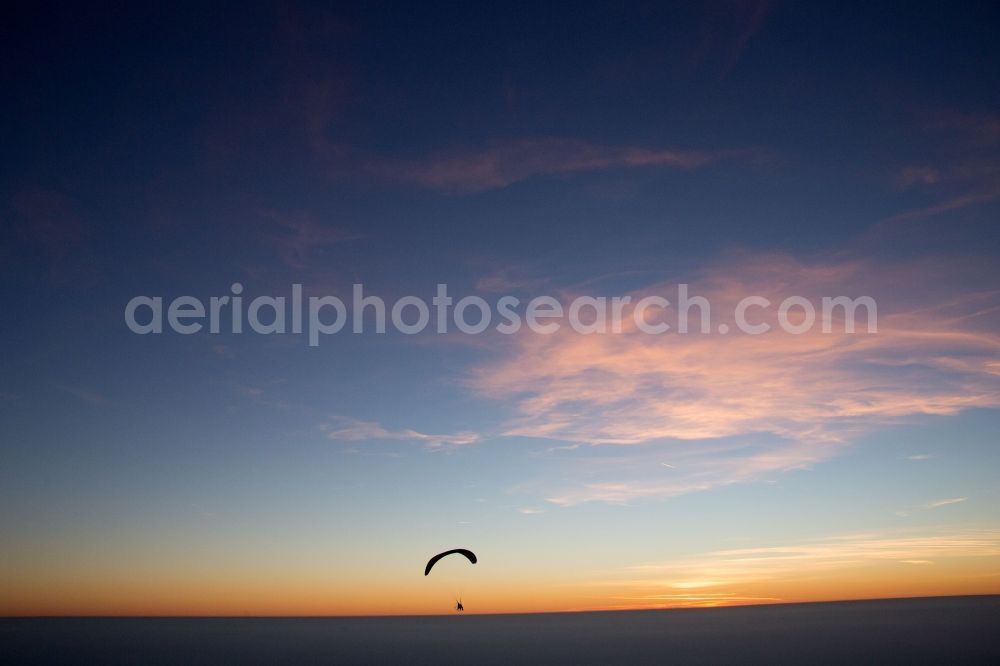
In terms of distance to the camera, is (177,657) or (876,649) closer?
(876,649)

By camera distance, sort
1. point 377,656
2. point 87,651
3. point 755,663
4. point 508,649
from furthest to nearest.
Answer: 1. point 87,651
2. point 508,649
3. point 377,656
4. point 755,663

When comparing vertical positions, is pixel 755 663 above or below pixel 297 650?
above

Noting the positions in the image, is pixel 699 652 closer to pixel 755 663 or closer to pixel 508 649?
pixel 755 663

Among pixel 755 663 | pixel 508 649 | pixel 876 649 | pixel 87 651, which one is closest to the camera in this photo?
pixel 755 663

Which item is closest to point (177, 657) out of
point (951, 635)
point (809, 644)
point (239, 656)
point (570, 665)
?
point (239, 656)

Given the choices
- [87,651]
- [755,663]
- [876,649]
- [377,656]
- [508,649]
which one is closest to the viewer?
[755,663]

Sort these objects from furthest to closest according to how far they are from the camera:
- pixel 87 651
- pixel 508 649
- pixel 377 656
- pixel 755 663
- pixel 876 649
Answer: pixel 87 651, pixel 508 649, pixel 377 656, pixel 876 649, pixel 755 663

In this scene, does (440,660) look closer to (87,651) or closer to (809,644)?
(809,644)

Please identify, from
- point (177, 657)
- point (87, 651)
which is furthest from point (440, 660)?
point (87, 651)

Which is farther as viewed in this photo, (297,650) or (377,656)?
(297,650)
